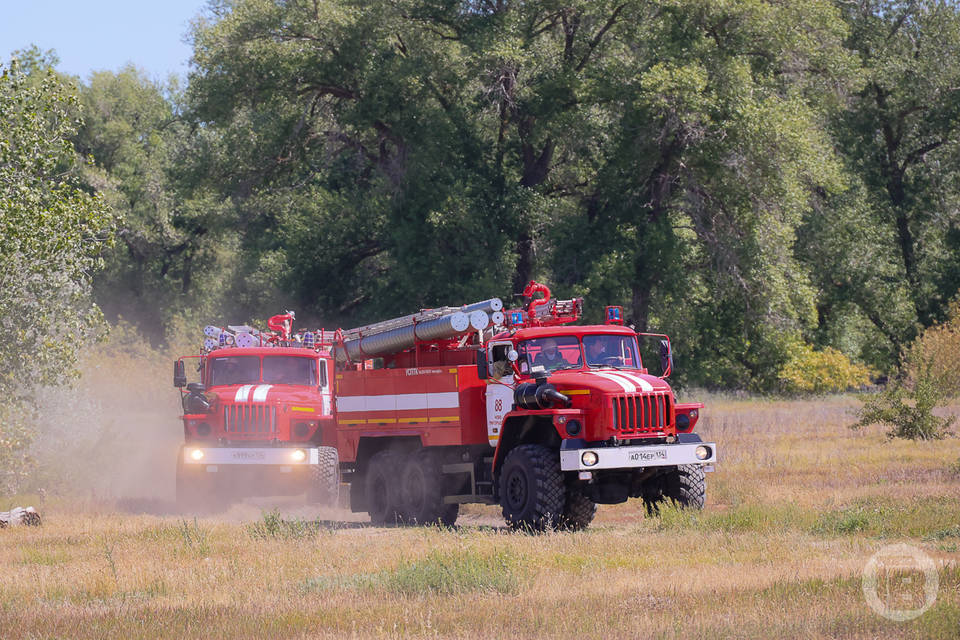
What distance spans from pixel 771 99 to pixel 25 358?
2422 centimetres

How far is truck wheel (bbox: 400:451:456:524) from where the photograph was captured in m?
18.8

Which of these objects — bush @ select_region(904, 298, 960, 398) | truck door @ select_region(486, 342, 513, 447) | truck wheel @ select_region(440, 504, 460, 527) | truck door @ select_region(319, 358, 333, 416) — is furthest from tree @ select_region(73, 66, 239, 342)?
truck door @ select_region(486, 342, 513, 447)

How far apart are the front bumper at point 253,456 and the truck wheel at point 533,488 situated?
5418 millimetres

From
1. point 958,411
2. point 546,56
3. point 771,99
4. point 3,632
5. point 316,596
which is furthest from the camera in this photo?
point 546,56

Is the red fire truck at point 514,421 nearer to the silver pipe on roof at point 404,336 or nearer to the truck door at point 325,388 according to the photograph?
the silver pipe on roof at point 404,336

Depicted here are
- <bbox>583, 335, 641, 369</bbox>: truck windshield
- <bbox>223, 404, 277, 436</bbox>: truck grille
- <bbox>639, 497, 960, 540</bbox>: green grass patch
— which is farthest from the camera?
<bbox>223, 404, 277, 436</bbox>: truck grille

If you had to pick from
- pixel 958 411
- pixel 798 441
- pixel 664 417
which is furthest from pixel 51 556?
pixel 958 411

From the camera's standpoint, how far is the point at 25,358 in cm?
2309

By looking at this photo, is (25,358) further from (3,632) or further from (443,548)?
(3,632)

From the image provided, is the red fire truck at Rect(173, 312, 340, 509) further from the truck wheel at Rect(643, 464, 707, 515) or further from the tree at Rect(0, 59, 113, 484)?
the truck wheel at Rect(643, 464, 707, 515)

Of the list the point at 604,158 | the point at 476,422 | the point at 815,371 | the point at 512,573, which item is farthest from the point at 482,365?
the point at 815,371

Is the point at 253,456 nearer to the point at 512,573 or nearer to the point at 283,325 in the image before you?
the point at 283,325

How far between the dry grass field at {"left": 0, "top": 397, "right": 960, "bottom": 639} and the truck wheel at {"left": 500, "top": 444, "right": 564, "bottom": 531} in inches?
28.4

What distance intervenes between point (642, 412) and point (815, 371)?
31429 mm
